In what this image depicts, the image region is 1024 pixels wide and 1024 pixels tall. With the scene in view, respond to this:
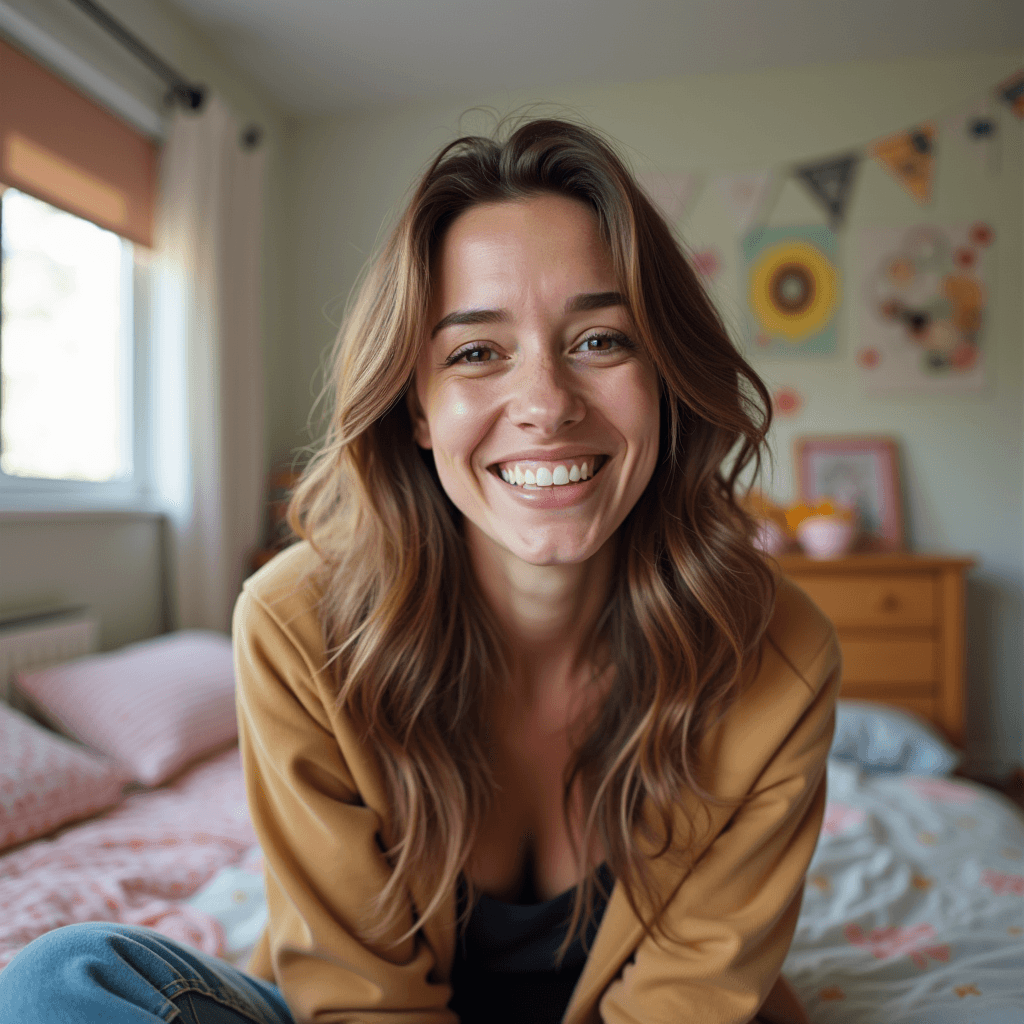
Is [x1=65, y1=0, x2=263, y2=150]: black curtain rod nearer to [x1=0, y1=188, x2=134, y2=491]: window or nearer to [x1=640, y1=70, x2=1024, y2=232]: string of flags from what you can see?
[x1=0, y1=188, x2=134, y2=491]: window

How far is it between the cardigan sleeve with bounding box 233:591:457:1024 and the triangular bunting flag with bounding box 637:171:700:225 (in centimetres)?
286

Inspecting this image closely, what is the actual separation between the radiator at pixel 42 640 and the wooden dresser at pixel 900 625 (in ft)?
7.36

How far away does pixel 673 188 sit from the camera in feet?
10.5

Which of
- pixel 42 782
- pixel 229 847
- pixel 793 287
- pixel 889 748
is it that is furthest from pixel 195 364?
pixel 889 748

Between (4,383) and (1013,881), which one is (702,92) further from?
(1013,881)

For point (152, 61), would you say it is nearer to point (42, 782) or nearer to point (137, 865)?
point (42, 782)

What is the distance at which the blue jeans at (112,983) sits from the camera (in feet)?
2.00

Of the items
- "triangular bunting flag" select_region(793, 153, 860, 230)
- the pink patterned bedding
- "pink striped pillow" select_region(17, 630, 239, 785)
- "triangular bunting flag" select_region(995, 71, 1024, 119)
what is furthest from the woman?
"triangular bunting flag" select_region(995, 71, 1024, 119)

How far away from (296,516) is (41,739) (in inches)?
36.3

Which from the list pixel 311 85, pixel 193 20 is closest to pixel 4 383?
pixel 193 20

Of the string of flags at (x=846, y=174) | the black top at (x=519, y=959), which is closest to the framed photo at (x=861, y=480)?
the string of flags at (x=846, y=174)

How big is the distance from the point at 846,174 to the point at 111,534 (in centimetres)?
306

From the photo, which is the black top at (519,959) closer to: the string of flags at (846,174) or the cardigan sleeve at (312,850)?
the cardigan sleeve at (312,850)

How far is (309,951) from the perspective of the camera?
802mm
